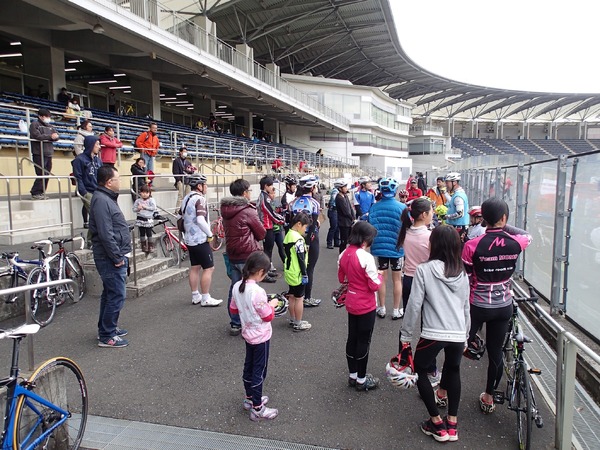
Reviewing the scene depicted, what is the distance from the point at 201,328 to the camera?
5.86 m

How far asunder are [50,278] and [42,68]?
57.3ft

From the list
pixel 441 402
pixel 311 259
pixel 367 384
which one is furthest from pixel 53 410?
pixel 311 259

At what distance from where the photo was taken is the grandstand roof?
3522cm

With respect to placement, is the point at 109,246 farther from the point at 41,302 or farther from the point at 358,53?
the point at 358,53

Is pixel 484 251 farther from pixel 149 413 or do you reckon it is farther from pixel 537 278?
pixel 537 278

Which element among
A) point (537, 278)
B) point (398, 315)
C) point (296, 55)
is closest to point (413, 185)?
point (537, 278)

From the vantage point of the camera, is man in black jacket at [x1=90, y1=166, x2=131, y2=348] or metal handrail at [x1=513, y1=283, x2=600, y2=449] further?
man in black jacket at [x1=90, y1=166, x2=131, y2=348]

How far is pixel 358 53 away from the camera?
173ft

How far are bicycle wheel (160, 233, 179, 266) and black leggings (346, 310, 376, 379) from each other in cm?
572

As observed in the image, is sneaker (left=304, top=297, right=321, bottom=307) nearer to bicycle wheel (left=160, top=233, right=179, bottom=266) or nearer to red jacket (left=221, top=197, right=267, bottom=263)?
red jacket (left=221, top=197, right=267, bottom=263)

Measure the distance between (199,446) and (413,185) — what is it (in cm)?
1007

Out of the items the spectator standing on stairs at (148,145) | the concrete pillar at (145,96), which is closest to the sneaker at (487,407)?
the spectator standing on stairs at (148,145)

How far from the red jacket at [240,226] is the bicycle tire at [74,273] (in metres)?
2.64

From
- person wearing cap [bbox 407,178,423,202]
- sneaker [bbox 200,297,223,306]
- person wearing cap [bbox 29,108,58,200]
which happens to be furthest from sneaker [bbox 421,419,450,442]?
person wearing cap [bbox 407,178,423,202]
